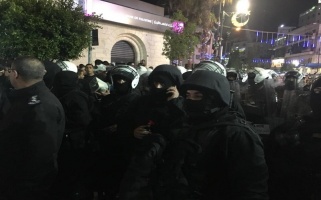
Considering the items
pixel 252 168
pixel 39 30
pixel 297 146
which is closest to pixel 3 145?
pixel 252 168

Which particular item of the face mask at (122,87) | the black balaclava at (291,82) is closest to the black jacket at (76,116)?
the face mask at (122,87)

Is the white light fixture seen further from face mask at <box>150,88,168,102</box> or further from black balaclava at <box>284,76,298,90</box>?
face mask at <box>150,88,168,102</box>

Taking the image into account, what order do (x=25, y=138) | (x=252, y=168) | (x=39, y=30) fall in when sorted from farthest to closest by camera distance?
(x=39, y=30), (x=25, y=138), (x=252, y=168)

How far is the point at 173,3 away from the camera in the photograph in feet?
89.4

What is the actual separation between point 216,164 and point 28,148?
1.56 meters

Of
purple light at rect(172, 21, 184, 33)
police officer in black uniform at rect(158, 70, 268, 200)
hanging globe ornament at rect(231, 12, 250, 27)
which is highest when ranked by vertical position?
purple light at rect(172, 21, 184, 33)

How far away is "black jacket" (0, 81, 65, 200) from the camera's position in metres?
2.54

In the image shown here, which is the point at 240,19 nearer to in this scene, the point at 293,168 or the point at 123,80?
the point at 123,80

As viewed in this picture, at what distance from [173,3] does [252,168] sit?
26.9 metres

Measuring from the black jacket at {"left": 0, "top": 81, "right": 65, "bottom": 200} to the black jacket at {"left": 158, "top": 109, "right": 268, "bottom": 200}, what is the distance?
118cm

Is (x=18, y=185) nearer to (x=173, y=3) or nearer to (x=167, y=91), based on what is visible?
(x=167, y=91)

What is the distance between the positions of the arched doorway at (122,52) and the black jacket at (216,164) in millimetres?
18327

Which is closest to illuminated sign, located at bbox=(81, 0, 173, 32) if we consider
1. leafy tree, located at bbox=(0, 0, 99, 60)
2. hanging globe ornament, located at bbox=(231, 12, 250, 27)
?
leafy tree, located at bbox=(0, 0, 99, 60)

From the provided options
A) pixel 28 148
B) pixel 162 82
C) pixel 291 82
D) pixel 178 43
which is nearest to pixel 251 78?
pixel 291 82
